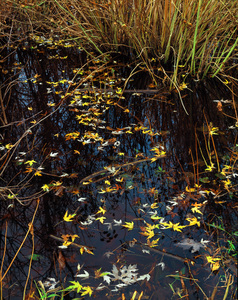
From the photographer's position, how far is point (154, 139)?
303 centimetres

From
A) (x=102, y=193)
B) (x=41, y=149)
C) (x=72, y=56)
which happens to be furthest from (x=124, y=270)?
(x=72, y=56)

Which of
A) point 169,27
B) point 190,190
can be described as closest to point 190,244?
point 190,190

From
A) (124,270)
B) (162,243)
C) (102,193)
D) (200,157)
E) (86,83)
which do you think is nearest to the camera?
(124,270)

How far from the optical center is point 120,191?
2361mm

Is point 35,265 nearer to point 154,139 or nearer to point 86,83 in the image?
point 154,139

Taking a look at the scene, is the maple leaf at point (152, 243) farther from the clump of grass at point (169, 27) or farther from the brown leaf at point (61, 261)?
the clump of grass at point (169, 27)

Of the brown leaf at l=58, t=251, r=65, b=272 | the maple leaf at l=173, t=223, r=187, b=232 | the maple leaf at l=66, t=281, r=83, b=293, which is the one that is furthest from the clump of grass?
the maple leaf at l=66, t=281, r=83, b=293

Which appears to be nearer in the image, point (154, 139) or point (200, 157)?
point (200, 157)

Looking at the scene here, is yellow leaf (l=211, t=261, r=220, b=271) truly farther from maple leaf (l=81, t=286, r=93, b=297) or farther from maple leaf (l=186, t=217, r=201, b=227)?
maple leaf (l=81, t=286, r=93, b=297)

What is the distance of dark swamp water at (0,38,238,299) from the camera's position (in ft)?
5.52

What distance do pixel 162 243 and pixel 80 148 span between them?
4.30 ft

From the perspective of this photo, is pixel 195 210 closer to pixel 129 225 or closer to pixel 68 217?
pixel 129 225

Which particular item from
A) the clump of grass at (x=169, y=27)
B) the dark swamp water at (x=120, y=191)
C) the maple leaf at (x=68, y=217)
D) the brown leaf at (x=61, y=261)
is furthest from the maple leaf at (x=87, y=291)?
the clump of grass at (x=169, y=27)

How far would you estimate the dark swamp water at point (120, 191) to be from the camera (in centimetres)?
168
